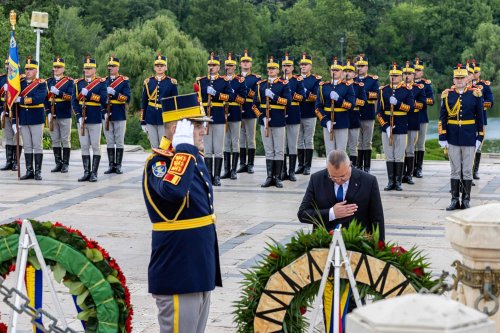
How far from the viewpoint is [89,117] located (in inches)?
703

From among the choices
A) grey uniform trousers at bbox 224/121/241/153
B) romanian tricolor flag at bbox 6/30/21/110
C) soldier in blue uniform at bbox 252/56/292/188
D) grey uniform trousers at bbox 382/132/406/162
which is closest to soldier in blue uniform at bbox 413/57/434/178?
grey uniform trousers at bbox 382/132/406/162

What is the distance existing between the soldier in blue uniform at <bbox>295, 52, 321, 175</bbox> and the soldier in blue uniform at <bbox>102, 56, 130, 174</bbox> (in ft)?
9.34

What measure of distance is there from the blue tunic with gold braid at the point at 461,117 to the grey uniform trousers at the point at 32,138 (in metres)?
6.48

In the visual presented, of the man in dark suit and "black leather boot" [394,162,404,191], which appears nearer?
→ the man in dark suit

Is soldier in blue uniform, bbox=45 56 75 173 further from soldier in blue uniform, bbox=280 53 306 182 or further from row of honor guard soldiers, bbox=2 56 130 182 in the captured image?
soldier in blue uniform, bbox=280 53 306 182

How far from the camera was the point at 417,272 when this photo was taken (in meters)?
6.68

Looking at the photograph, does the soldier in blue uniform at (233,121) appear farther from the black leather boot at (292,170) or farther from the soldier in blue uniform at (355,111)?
the soldier in blue uniform at (355,111)

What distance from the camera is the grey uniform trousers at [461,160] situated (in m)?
14.7

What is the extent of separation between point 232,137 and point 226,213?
3737 mm

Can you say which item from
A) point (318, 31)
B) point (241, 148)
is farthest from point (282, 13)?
point (241, 148)

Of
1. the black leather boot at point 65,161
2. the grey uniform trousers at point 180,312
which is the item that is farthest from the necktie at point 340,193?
the black leather boot at point 65,161

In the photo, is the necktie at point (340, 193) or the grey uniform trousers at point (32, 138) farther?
the grey uniform trousers at point (32, 138)

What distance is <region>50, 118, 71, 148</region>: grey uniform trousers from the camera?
18547 millimetres

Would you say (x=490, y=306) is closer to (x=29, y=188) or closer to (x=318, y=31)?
(x=29, y=188)
